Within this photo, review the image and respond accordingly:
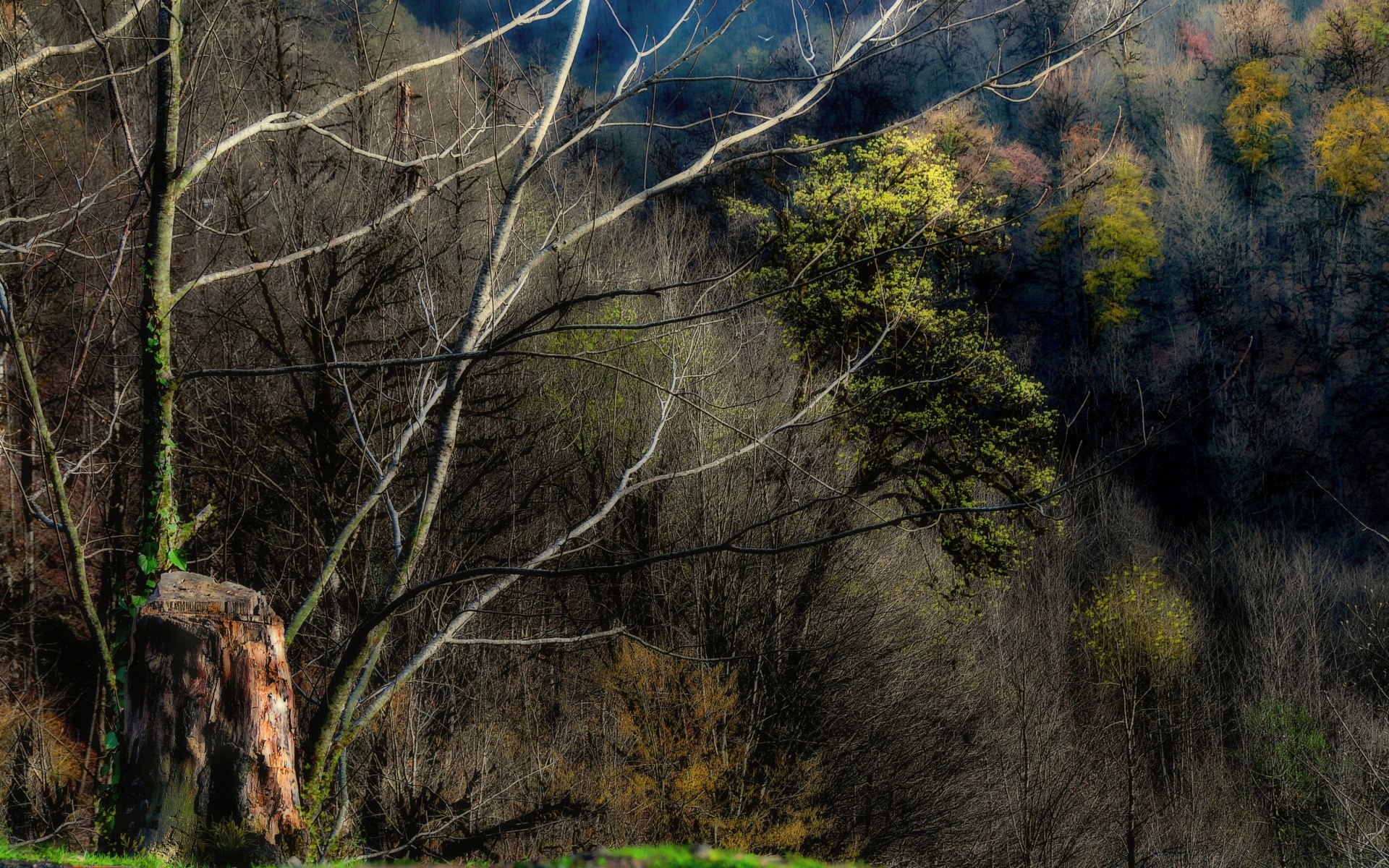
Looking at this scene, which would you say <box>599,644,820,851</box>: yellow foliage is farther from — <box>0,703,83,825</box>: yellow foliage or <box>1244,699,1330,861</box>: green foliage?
<box>1244,699,1330,861</box>: green foliage

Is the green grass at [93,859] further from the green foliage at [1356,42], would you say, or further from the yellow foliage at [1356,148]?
the green foliage at [1356,42]

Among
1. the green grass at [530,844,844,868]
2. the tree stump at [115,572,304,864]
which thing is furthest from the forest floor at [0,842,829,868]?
the tree stump at [115,572,304,864]

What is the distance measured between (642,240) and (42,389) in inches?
420

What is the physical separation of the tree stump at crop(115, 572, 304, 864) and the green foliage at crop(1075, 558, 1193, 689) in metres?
20.9

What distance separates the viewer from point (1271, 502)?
2894 centimetres

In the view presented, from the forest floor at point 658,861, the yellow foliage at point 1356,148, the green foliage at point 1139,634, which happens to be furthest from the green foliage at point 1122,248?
the forest floor at point 658,861

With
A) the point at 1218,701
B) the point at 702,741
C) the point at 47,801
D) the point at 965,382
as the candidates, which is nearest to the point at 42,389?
the point at 47,801

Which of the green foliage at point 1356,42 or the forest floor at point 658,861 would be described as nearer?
the forest floor at point 658,861

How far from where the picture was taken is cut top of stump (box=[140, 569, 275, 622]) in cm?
309

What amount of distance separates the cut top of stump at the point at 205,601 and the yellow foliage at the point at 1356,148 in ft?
131

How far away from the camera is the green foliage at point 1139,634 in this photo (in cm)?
2147

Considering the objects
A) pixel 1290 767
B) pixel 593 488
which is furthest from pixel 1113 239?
pixel 593 488

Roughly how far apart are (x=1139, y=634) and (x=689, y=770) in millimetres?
14236

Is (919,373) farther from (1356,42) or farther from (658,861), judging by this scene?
(1356,42)
